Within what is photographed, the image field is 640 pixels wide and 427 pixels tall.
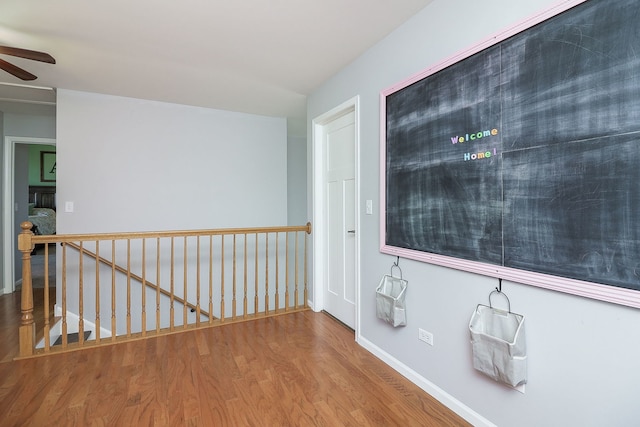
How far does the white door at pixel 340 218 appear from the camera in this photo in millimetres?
2777

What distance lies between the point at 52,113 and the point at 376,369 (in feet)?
16.0

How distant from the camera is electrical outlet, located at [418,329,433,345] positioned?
187cm

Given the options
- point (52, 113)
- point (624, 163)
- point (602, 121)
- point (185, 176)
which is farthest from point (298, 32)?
point (52, 113)

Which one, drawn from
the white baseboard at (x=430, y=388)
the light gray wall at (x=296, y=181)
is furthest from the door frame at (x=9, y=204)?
the white baseboard at (x=430, y=388)

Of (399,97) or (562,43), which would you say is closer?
(562,43)

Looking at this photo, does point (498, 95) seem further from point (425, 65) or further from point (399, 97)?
point (399, 97)

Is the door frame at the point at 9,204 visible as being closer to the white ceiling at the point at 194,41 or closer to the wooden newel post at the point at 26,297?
the white ceiling at the point at 194,41

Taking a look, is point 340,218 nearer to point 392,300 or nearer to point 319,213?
point 319,213

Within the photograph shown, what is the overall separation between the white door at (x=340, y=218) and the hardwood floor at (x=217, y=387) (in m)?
0.47

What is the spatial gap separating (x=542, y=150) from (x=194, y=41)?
2.32 metres

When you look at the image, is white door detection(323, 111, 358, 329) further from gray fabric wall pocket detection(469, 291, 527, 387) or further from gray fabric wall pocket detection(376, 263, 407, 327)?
gray fabric wall pocket detection(469, 291, 527, 387)

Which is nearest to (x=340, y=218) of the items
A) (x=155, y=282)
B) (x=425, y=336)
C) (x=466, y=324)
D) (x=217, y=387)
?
(x=425, y=336)

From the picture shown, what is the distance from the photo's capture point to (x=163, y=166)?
370 cm

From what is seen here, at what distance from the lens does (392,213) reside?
2141 mm
